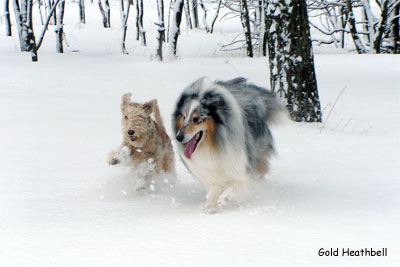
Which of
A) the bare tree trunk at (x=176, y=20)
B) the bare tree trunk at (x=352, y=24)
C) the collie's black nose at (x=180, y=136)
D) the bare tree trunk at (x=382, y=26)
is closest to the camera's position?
the collie's black nose at (x=180, y=136)

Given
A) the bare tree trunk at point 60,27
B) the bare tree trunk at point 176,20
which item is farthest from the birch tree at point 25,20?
the bare tree trunk at point 176,20

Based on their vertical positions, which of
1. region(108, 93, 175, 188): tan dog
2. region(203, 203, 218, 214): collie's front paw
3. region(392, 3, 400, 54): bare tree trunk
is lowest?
region(203, 203, 218, 214): collie's front paw

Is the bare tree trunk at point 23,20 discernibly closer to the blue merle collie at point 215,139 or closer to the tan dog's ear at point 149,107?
the tan dog's ear at point 149,107

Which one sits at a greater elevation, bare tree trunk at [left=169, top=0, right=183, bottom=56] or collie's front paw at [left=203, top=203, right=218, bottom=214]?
bare tree trunk at [left=169, top=0, right=183, bottom=56]

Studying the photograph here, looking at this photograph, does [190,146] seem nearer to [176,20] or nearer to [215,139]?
[215,139]

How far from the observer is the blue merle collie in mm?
3713

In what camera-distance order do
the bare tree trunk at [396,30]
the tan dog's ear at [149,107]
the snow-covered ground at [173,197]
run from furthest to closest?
the bare tree trunk at [396,30], the tan dog's ear at [149,107], the snow-covered ground at [173,197]

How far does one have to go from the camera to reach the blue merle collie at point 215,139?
12.2ft

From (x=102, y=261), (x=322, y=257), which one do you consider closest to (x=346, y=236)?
(x=322, y=257)

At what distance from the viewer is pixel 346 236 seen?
3160 mm

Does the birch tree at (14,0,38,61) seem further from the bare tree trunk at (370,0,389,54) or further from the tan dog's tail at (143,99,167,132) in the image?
the bare tree trunk at (370,0,389,54)

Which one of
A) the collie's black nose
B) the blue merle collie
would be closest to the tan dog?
the blue merle collie

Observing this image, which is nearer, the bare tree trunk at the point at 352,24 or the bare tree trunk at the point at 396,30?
the bare tree trunk at the point at 352,24

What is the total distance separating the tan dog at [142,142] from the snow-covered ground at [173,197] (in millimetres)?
246
